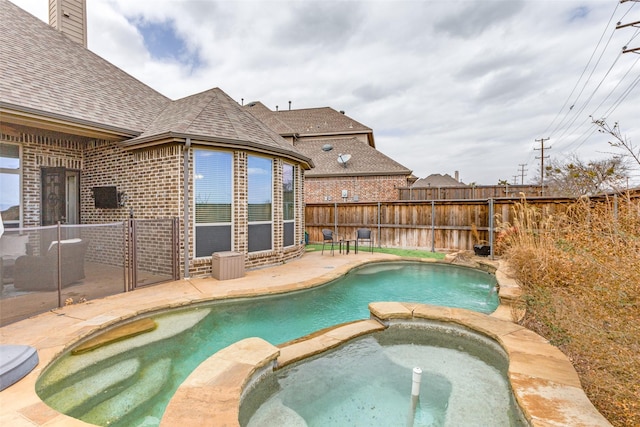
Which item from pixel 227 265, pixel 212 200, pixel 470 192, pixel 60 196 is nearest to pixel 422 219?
pixel 470 192

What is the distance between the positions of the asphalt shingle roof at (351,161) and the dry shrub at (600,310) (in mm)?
12589

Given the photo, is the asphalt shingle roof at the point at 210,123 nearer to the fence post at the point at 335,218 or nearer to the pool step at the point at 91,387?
the pool step at the point at 91,387

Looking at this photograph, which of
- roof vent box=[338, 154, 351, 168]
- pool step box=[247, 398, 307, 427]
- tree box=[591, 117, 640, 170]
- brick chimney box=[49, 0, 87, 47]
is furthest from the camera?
roof vent box=[338, 154, 351, 168]

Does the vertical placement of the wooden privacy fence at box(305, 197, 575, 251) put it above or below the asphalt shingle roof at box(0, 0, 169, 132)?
below

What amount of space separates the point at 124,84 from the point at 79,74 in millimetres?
1312

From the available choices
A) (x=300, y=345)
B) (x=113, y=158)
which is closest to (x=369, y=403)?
(x=300, y=345)

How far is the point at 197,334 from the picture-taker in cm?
396

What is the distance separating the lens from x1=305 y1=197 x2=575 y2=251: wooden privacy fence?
9281 mm

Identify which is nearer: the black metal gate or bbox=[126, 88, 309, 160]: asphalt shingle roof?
the black metal gate

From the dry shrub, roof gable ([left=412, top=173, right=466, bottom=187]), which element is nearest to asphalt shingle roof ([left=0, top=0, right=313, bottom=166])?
the dry shrub

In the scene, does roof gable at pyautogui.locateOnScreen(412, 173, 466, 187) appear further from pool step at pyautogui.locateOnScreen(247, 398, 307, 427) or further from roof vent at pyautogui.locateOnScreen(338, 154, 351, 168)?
pool step at pyautogui.locateOnScreen(247, 398, 307, 427)

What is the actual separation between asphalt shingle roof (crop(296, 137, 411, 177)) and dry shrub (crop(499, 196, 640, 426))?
41.3ft

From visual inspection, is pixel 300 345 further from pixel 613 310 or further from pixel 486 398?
pixel 613 310

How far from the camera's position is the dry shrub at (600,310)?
224cm
